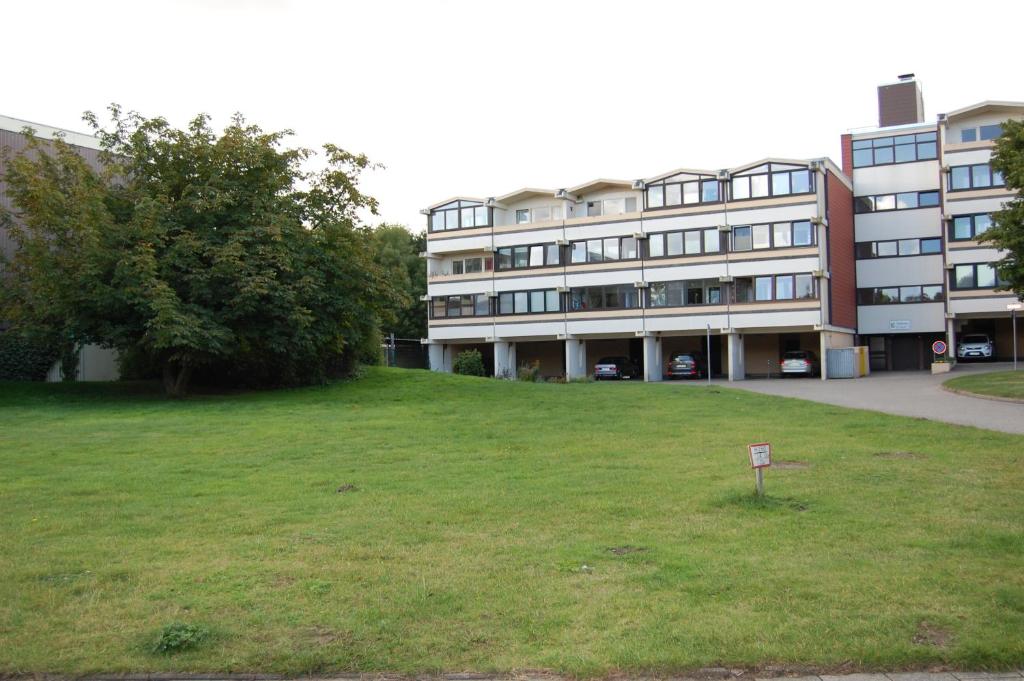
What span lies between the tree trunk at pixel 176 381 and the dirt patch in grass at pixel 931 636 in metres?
27.8

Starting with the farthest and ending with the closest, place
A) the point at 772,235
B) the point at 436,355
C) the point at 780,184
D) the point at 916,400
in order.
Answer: the point at 436,355, the point at 772,235, the point at 780,184, the point at 916,400

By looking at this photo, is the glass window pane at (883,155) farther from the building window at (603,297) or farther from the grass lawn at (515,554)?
the grass lawn at (515,554)

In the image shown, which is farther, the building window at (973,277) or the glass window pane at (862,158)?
the glass window pane at (862,158)

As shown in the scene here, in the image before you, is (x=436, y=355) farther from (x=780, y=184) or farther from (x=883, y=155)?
(x=883, y=155)

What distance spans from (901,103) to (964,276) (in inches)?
480

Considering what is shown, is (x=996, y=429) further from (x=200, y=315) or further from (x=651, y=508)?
(x=200, y=315)

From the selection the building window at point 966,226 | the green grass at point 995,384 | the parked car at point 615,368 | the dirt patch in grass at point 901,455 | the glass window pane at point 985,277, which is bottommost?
the dirt patch in grass at point 901,455

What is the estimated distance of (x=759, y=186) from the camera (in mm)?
49812

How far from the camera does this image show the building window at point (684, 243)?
5128 centimetres

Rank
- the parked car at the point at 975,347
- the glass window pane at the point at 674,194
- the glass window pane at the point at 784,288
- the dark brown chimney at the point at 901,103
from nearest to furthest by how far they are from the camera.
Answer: the glass window pane at the point at 784,288 → the parked car at the point at 975,347 → the glass window pane at the point at 674,194 → the dark brown chimney at the point at 901,103

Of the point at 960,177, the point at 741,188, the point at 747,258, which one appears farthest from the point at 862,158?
the point at 747,258

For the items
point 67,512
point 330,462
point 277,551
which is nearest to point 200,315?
point 330,462


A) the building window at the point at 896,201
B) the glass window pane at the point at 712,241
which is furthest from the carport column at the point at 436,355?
the building window at the point at 896,201

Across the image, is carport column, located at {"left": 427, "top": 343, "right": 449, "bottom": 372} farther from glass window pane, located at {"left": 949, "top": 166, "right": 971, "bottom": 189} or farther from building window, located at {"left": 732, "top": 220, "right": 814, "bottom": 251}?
glass window pane, located at {"left": 949, "top": 166, "right": 971, "bottom": 189}
